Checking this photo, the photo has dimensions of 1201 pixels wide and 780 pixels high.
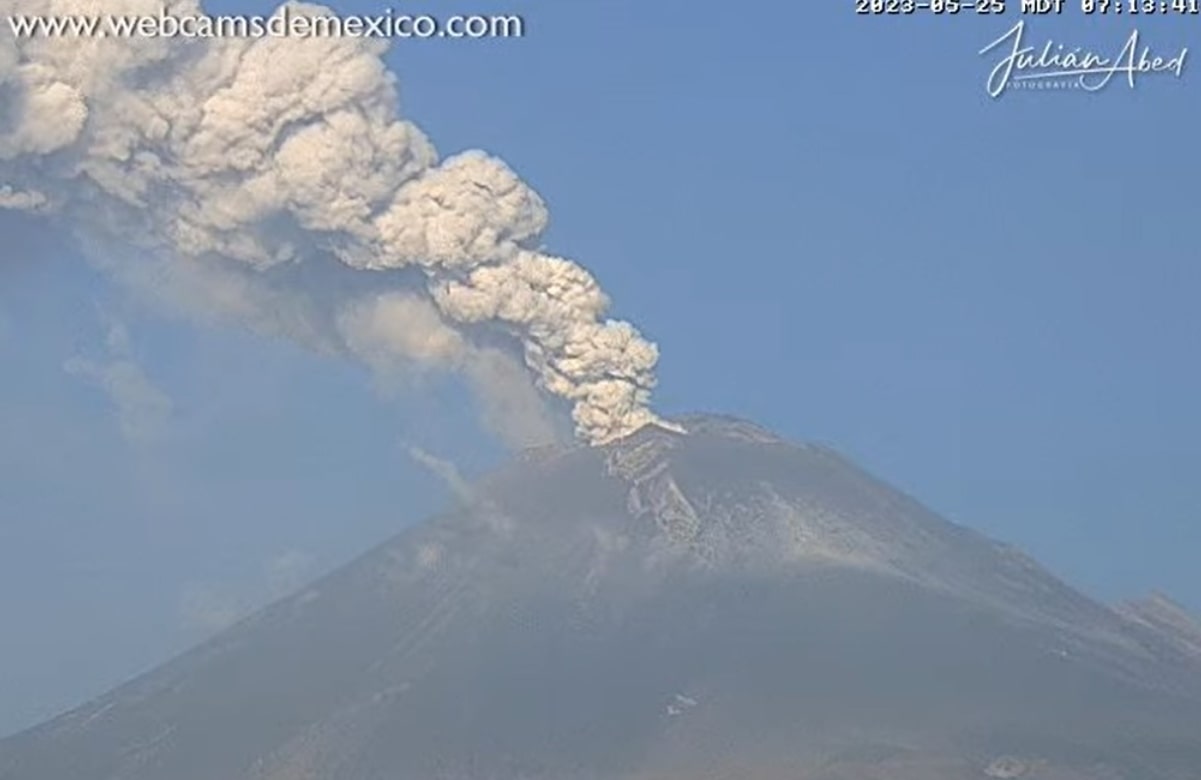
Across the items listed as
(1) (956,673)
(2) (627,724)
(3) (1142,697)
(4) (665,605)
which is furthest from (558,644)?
(3) (1142,697)

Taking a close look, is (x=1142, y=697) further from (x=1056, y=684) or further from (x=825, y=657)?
(x=825, y=657)

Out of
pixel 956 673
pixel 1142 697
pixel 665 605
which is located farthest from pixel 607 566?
pixel 1142 697

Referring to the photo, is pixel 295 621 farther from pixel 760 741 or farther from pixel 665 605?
pixel 760 741

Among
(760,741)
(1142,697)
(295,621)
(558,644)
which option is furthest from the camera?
(295,621)

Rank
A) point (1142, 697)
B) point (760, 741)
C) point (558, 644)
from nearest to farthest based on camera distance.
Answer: point (760, 741) < point (1142, 697) < point (558, 644)

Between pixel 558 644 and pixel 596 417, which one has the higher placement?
pixel 596 417

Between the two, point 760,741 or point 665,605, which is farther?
point 665,605

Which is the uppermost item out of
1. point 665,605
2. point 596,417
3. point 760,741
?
point 596,417
